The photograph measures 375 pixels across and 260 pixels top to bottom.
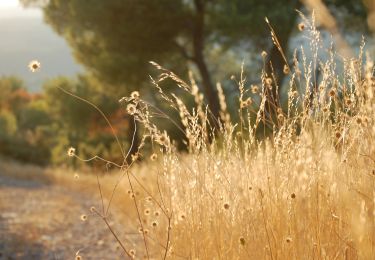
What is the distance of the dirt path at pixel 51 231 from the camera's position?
5043mm

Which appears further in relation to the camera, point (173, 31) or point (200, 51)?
point (200, 51)

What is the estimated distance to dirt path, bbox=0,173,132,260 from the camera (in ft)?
16.5

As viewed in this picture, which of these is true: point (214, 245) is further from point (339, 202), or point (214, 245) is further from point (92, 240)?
point (92, 240)

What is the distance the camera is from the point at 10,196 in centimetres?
998

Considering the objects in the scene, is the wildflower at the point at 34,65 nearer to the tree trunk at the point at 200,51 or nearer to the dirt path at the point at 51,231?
the dirt path at the point at 51,231

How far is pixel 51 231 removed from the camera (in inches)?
245

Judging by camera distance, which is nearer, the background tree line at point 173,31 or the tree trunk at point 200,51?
the background tree line at point 173,31

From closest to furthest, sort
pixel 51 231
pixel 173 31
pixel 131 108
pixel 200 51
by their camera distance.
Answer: pixel 131 108 < pixel 51 231 < pixel 173 31 < pixel 200 51

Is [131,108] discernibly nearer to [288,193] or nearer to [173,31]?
[288,193]

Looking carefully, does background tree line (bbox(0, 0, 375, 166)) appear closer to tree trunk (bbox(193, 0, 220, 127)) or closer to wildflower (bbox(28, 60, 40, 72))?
tree trunk (bbox(193, 0, 220, 127))

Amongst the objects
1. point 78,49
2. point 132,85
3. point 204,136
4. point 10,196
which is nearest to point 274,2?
point 132,85

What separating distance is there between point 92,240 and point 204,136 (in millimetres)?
3066

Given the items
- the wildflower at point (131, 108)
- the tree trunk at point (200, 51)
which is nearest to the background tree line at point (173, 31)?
the tree trunk at point (200, 51)

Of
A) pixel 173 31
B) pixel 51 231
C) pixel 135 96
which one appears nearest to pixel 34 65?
pixel 135 96
